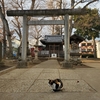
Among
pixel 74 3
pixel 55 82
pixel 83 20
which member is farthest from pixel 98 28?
pixel 55 82

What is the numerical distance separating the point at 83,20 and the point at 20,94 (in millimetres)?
28709

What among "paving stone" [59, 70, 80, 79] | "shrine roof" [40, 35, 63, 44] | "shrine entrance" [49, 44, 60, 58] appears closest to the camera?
"paving stone" [59, 70, 80, 79]

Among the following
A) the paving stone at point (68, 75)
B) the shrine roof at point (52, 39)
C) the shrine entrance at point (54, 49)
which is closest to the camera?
the paving stone at point (68, 75)

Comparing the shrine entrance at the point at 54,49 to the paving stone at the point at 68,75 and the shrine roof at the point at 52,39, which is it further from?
the paving stone at the point at 68,75

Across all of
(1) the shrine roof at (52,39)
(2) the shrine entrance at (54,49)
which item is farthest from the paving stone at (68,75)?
(1) the shrine roof at (52,39)

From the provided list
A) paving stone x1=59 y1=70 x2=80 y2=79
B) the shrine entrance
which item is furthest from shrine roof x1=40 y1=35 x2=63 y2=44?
paving stone x1=59 y1=70 x2=80 y2=79

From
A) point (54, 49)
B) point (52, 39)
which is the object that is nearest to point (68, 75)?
point (54, 49)

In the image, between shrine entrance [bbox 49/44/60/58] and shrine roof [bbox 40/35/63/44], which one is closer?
shrine entrance [bbox 49/44/60/58]

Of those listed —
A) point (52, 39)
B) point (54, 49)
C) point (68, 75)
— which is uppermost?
point (52, 39)

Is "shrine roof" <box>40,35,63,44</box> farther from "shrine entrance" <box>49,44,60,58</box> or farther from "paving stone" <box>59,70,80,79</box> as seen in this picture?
"paving stone" <box>59,70,80,79</box>

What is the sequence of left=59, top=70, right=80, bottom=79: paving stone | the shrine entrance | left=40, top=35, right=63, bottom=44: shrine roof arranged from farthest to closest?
left=40, top=35, right=63, bottom=44: shrine roof → the shrine entrance → left=59, top=70, right=80, bottom=79: paving stone

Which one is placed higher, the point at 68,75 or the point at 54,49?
the point at 54,49

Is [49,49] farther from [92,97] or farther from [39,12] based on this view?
[92,97]

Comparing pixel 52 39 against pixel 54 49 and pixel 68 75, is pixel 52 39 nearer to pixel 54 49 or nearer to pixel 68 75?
pixel 54 49
